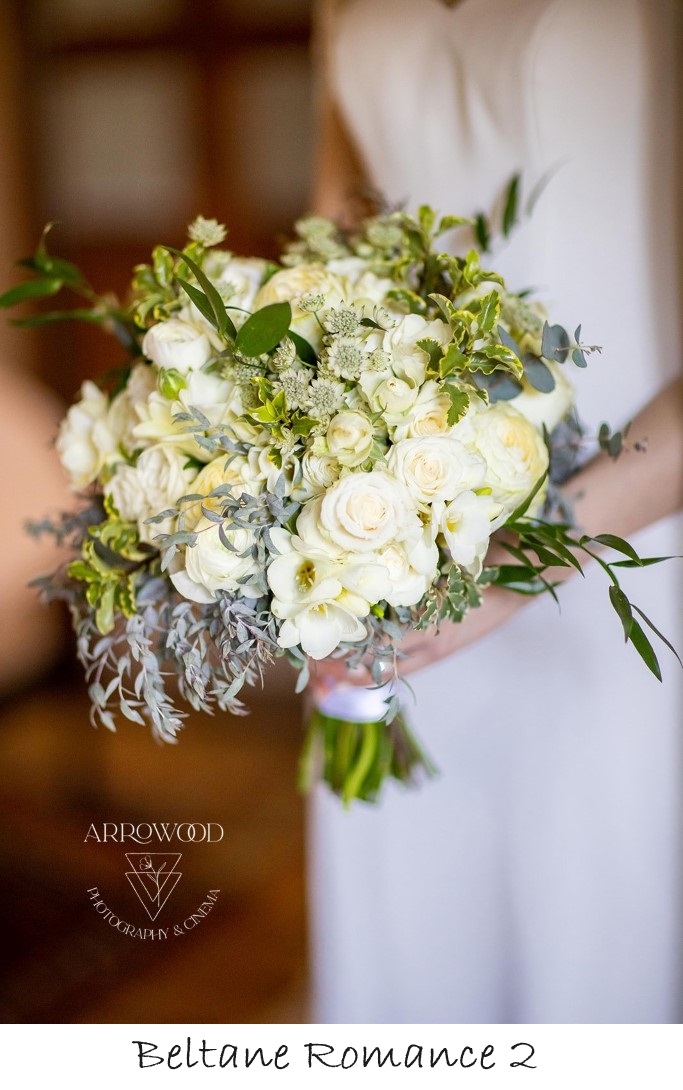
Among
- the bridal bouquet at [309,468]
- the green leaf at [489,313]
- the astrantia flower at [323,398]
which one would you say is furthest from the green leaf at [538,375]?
the astrantia flower at [323,398]

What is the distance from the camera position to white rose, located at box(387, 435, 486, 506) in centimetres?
70

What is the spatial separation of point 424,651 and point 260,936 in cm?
139

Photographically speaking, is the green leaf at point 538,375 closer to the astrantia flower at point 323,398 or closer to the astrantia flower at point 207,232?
the astrantia flower at point 323,398

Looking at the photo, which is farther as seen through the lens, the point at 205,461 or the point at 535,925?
the point at 535,925

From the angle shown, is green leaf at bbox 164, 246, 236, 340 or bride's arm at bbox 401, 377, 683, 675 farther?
bride's arm at bbox 401, 377, 683, 675

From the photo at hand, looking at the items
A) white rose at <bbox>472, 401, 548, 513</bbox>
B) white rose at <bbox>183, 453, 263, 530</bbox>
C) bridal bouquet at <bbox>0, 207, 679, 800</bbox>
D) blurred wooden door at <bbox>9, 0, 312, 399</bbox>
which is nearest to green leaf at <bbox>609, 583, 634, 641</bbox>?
bridal bouquet at <bbox>0, 207, 679, 800</bbox>

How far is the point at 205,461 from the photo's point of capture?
2.66ft

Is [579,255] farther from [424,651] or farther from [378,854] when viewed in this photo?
[378,854]

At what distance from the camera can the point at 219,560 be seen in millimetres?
710

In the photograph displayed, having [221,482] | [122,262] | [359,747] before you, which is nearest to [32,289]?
[221,482]

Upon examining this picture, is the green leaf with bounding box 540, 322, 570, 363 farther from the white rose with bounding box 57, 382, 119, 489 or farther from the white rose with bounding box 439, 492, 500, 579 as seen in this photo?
the white rose with bounding box 57, 382, 119, 489

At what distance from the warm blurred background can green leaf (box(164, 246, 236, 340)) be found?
4.95 feet

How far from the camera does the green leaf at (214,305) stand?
0.72 metres

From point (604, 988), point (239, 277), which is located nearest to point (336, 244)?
point (239, 277)
